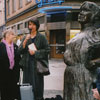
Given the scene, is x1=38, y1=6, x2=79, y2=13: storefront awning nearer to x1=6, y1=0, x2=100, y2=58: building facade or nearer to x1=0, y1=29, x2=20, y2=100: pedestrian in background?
x1=6, y1=0, x2=100, y2=58: building facade

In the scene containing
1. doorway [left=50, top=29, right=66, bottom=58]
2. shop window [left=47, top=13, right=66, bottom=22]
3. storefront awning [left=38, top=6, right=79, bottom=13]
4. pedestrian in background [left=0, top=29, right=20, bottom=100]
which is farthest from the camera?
doorway [left=50, top=29, right=66, bottom=58]

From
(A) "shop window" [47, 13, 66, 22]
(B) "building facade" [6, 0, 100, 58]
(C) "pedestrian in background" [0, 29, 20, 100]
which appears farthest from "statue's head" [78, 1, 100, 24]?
(A) "shop window" [47, 13, 66, 22]

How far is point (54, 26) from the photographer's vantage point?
21828 millimetres

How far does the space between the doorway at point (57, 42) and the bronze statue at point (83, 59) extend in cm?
1922

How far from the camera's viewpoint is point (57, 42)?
73.8 ft

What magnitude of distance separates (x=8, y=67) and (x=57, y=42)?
17017 mm

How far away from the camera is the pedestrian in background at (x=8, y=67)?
5.55 metres

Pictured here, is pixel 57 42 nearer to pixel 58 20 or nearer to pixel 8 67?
pixel 58 20

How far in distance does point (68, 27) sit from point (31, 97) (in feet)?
55.6

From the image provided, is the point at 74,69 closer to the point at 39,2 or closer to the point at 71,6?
the point at 71,6

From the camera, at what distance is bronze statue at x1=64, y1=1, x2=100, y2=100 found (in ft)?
8.19

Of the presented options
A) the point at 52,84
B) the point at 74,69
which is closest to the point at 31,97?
the point at 74,69

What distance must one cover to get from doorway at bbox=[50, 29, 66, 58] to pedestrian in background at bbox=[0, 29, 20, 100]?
16.3 metres

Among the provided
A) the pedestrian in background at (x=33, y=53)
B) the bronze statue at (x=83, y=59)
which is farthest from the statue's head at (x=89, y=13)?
the pedestrian in background at (x=33, y=53)
